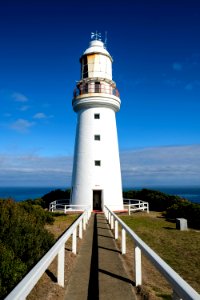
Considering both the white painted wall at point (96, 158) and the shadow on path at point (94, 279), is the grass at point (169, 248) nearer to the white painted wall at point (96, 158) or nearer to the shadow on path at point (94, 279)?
the shadow on path at point (94, 279)

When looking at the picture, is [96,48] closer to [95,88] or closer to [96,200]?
[95,88]

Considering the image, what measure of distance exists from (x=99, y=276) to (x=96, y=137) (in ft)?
56.2

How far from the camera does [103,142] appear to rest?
22.8 m

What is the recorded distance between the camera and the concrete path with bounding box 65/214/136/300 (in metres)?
5.24

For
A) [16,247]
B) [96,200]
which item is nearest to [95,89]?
[96,200]

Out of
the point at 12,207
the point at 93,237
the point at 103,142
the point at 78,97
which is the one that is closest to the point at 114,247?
the point at 93,237

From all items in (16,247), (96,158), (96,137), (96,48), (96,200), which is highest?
(96,48)

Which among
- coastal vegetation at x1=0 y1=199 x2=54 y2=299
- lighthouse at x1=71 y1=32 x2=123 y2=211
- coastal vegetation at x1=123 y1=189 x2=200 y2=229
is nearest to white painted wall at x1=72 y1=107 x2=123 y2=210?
lighthouse at x1=71 y1=32 x2=123 y2=211

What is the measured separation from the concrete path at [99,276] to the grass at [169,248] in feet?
2.14

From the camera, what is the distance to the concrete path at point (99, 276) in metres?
5.24

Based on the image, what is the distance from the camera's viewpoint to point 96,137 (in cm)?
2294

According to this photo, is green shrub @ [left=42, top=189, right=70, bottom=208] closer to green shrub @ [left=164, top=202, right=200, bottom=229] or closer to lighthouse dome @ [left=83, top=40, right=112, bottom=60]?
green shrub @ [left=164, top=202, right=200, bottom=229]

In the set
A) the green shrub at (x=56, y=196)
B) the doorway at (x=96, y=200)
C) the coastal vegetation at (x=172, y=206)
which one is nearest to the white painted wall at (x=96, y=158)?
the doorway at (x=96, y=200)

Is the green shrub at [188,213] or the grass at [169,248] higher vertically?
the green shrub at [188,213]
